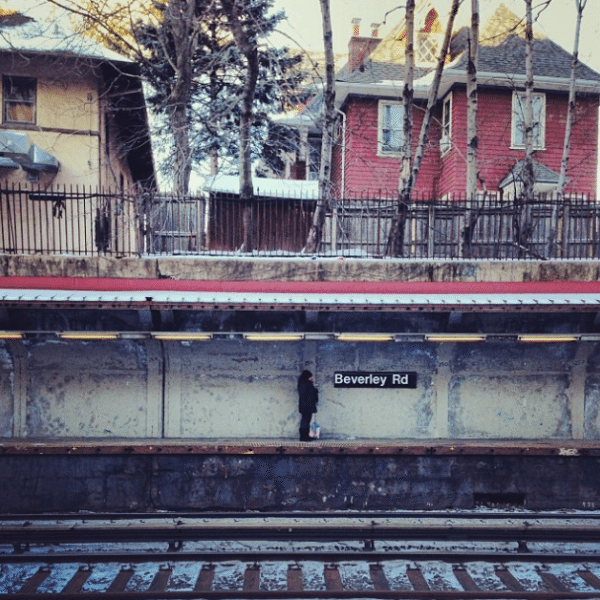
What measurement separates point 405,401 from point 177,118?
38.4 ft

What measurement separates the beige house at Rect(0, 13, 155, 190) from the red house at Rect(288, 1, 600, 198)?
30.0ft

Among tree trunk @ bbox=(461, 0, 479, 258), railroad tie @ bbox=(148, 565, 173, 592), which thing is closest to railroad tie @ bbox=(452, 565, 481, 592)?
railroad tie @ bbox=(148, 565, 173, 592)

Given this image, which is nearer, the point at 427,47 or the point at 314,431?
the point at 314,431

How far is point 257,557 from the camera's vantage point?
9.53 metres

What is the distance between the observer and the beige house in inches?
640

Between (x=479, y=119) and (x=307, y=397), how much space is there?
1593 cm

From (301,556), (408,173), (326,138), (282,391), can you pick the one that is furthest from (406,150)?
(301,556)

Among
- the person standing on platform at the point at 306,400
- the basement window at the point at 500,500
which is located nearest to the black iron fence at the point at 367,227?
the person standing on platform at the point at 306,400

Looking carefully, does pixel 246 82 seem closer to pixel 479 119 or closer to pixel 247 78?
pixel 247 78

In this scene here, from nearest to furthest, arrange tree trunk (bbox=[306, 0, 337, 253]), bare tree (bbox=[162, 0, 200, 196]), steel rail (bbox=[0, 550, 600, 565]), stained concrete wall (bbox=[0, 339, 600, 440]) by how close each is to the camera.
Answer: steel rail (bbox=[0, 550, 600, 565]) → stained concrete wall (bbox=[0, 339, 600, 440]) → tree trunk (bbox=[306, 0, 337, 253]) → bare tree (bbox=[162, 0, 200, 196])

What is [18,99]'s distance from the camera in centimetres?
1708

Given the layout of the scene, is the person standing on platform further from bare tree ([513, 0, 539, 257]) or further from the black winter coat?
bare tree ([513, 0, 539, 257])

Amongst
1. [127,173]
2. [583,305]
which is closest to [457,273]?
[583,305]

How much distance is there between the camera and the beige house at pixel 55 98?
16266 mm
